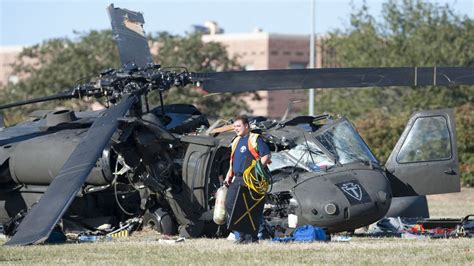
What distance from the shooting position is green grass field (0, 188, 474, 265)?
1167cm

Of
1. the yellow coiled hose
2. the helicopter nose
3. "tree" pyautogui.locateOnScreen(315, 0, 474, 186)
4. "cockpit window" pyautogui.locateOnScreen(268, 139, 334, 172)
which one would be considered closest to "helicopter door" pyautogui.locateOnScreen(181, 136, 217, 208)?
"cockpit window" pyautogui.locateOnScreen(268, 139, 334, 172)

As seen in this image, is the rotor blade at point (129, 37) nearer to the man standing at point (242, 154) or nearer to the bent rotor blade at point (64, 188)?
the bent rotor blade at point (64, 188)

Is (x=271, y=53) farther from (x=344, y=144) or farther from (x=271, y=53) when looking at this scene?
(x=344, y=144)

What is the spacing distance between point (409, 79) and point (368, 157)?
78.6 inches

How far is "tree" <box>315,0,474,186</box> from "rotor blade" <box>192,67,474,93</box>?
29.7 m

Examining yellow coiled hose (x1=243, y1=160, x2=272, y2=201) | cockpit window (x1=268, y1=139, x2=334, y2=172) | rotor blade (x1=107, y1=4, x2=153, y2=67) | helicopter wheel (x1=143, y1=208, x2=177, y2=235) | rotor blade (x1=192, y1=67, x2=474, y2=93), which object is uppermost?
rotor blade (x1=107, y1=4, x2=153, y2=67)

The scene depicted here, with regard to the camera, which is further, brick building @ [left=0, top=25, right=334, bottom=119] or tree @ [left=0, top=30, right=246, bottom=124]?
brick building @ [left=0, top=25, right=334, bottom=119]

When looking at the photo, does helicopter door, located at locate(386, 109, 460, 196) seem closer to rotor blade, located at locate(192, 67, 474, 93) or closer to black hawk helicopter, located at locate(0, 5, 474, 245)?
black hawk helicopter, located at locate(0, 5, 474, 245)

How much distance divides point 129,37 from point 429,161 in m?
4.94

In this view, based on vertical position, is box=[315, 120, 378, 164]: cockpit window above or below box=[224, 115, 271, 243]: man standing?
below

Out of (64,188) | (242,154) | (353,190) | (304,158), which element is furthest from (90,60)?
(64,188)

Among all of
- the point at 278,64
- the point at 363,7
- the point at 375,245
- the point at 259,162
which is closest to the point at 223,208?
the point at 259,162

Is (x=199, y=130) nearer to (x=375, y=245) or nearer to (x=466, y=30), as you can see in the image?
(x=375, y=245)

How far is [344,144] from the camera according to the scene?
16.1 m
